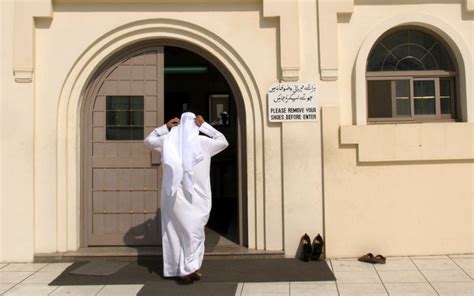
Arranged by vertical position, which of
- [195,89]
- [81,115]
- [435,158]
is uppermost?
[195,89]

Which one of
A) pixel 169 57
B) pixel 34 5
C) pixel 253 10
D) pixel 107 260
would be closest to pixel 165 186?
pixel 107 260

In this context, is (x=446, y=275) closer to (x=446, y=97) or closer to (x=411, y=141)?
(x=411, y=141)

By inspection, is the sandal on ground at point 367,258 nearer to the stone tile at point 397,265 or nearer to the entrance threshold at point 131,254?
the stone tile at point 397,265

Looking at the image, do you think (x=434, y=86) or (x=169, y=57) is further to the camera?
(x=169, y=57)

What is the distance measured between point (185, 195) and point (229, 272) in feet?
3.61

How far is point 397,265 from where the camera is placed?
18.8 ft

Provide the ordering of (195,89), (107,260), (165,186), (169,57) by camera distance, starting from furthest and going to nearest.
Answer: (195,89), (169,57), (107,260), (165,186)

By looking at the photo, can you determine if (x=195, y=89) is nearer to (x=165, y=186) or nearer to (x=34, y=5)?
(x=34, y=5)

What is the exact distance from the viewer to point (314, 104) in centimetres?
606

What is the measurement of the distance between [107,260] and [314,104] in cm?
325

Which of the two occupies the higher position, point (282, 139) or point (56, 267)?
point (282, 139)

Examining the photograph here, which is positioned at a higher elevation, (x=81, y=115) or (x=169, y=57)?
(x=169, y=57)

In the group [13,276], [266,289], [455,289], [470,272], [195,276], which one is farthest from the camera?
[13,276]

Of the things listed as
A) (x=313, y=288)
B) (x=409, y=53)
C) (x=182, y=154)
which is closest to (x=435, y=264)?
(x=313, y=288)
